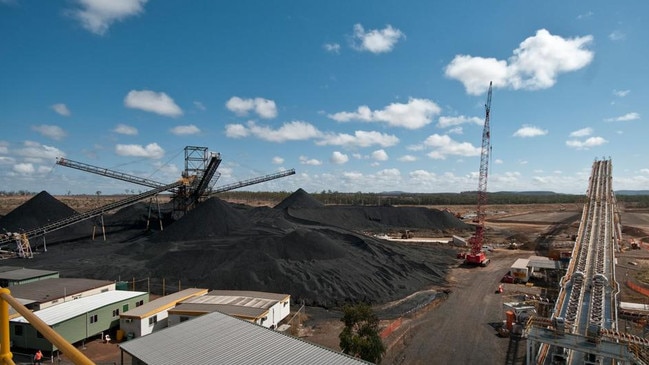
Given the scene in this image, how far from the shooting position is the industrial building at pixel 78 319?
1980 cm

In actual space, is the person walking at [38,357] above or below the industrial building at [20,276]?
below


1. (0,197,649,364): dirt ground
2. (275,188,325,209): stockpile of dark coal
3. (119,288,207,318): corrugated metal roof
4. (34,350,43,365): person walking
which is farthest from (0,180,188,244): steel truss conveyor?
(34,350,43,365): person walking

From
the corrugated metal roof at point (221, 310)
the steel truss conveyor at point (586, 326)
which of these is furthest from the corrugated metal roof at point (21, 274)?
the steel truss conveyor at point (586, 326)

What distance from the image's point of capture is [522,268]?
35.3 metres

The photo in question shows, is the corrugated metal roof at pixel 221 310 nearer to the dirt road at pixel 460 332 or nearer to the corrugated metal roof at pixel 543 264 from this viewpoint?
the dirt road at pixel 460 332

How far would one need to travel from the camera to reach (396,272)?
3578 cm

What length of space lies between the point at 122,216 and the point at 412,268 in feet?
154

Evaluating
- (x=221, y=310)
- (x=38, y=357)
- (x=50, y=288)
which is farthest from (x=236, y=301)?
(x=50, y=288)

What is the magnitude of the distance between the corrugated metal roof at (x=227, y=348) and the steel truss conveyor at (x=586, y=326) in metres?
9.43

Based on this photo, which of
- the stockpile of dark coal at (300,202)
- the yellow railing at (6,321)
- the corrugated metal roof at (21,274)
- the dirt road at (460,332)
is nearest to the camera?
the yellow railing at (6,321)

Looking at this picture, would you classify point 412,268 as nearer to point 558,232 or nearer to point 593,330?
point 593,330

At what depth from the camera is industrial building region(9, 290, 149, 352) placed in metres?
19.8

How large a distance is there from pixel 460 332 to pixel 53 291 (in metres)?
24.7

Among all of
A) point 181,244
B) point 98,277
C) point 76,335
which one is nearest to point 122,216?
point 181,244
